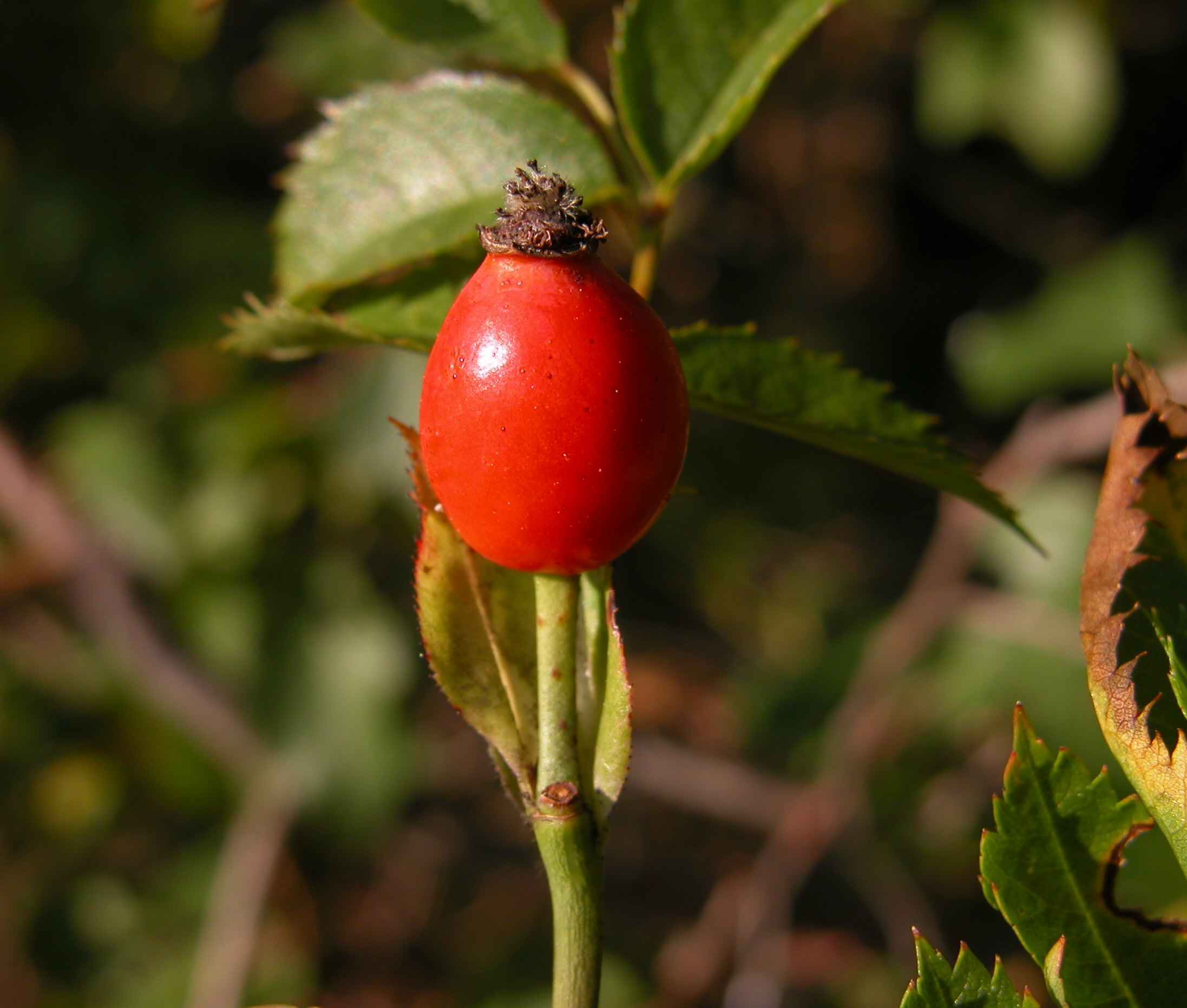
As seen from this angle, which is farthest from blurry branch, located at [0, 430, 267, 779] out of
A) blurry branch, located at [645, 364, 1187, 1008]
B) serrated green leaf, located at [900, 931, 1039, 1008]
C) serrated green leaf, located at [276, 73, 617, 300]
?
serrated green leaf, located at [900, 931, 1039, 1008]

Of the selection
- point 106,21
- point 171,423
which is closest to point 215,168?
point 106,21

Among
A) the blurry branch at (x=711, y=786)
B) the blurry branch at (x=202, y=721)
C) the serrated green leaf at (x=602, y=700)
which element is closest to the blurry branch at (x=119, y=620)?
the blurry branch at (x=202, y=721)

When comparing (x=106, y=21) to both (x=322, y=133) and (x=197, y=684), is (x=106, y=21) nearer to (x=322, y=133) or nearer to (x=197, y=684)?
(x=197, y=684)

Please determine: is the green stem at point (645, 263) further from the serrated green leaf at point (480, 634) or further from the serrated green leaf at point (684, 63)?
the serrated green leaf at point (480, 634)

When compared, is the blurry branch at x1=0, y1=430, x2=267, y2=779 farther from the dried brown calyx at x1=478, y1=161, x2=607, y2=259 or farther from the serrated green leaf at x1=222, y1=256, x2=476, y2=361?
the dried brown calyx at x1=478, y1=161, x2=607, y2=259

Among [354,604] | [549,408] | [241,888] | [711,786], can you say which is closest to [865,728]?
[711,786]

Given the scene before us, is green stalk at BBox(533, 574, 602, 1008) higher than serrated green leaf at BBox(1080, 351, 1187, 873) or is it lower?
lower

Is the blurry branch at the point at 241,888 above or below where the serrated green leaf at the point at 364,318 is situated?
below
